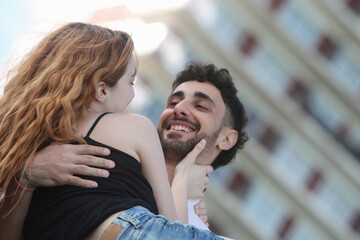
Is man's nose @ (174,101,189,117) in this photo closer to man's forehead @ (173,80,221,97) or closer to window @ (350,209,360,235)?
man's forehead @ (173,80,221,97)

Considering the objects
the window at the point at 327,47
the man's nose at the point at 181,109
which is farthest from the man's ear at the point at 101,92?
the window at the point at 327,47

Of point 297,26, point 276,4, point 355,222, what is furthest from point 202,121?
point 355,222

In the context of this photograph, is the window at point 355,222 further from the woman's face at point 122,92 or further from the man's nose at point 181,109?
the woman's face at point 122,92

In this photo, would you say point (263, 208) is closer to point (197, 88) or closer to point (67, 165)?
point (197, 88)

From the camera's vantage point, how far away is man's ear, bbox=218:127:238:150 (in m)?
4.91

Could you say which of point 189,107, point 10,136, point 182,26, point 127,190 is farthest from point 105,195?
point 182,26

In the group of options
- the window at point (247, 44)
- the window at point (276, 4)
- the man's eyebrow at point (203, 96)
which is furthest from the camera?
the window at point (247, 44)

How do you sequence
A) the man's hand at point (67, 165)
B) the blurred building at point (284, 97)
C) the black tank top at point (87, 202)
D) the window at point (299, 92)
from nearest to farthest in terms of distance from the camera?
the black tank top at point (87, 202) → the man's hand at point (67, 165) → the blurred building at point (284, 97) → the window at point (299, 92)

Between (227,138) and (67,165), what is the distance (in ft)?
7.11

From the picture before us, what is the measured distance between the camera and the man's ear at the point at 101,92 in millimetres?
3242

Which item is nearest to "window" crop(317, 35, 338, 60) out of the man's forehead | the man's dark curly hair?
the man's dark curly hair

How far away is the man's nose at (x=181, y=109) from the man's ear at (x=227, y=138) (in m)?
0.36

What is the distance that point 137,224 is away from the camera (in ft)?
9.18

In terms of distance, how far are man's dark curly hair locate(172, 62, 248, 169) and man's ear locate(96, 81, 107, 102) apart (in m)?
1.83
